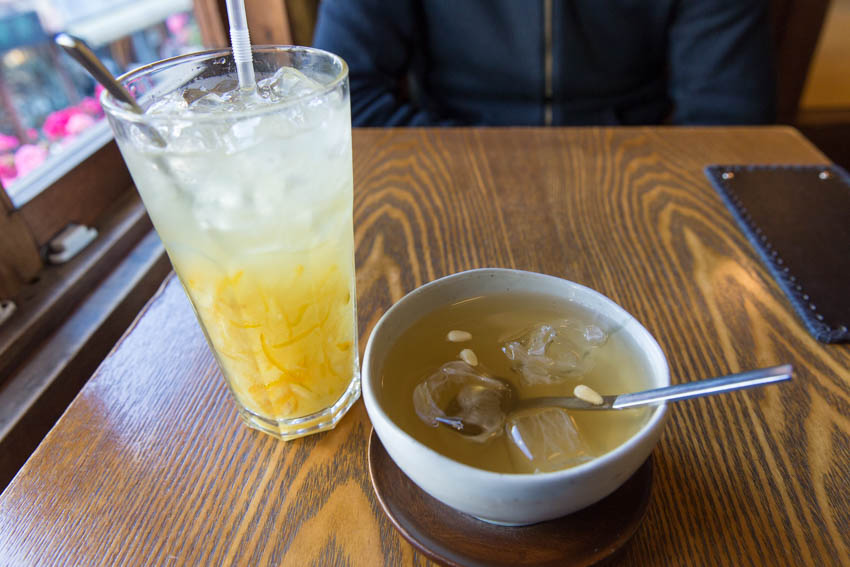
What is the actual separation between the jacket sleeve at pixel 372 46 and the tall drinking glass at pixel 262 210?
98 centimetres

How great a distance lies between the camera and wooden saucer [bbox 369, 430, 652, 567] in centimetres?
48

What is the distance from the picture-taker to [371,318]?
0.77 m

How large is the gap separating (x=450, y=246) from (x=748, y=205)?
1.64 feet

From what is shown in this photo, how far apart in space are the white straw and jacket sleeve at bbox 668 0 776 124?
145 centimetres

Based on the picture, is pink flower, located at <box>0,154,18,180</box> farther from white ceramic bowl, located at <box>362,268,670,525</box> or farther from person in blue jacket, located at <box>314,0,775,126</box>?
white ceramic bowl, located at <box>362,268,670,525</box>

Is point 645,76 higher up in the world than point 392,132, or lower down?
lower down

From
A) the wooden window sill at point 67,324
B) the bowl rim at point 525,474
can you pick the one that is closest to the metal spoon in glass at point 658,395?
the bowl rim at point 525,474

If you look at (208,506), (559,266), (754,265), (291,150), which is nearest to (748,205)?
(754,265)

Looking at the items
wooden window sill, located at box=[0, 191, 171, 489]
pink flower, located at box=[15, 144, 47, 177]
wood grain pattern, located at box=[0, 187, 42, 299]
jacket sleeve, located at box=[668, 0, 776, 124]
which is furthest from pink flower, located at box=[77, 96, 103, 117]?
jacket sleeve, located at box=[668, 0, 776, 124]

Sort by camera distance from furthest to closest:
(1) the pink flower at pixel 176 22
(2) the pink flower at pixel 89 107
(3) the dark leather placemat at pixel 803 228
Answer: (1) the pink flower at pixel 176 22 < (2) the pink flower at pixel 89 107 < (3) the dark leather placemat at pixel 803 228

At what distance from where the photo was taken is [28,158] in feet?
4.50

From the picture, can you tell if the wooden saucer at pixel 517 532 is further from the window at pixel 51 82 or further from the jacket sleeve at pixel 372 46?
the jacket sleeve at pixel 372 46

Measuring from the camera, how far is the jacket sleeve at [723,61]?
1596mm

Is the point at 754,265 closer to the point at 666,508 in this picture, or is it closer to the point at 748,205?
the point at 748,205
